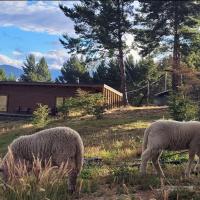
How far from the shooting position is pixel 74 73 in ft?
316

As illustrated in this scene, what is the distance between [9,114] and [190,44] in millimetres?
19429

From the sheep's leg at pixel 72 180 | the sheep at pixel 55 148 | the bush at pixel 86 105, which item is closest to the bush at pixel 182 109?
the bush at pixel 86 105

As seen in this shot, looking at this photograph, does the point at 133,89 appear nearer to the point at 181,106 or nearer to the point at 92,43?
the point at 92,43


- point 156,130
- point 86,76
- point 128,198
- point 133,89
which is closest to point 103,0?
point 133,89

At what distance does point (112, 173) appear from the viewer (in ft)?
36.4

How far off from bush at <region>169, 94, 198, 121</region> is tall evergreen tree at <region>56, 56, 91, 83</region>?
2637 centimetres

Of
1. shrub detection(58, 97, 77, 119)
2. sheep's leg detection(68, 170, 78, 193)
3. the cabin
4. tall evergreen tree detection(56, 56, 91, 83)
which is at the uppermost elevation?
tall evergreen tree detection(56, 56, 91, 83)

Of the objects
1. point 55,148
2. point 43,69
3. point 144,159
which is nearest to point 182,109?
point 144,159

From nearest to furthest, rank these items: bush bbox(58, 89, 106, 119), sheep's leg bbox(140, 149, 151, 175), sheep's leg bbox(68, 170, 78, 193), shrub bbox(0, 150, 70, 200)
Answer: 1. shrub bbox(0, 150, 70, 200)
2. sheep's leg bbox(68, 170, 78, 193)
3. sheep's leg bbox(140, 149, 151, 175)
4. bush bbox(58, 89, 106, 119)

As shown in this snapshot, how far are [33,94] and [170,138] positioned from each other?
40853 mm

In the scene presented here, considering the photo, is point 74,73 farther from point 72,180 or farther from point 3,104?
point 72,180

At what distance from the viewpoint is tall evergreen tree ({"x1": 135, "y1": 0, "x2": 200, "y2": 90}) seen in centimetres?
4894

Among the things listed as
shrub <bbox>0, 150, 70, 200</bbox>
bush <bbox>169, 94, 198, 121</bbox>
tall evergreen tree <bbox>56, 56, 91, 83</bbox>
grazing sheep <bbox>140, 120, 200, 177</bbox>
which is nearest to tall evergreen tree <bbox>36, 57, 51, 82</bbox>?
tall evergreen tree <bbox>56, 56, 91, 83</bbox>

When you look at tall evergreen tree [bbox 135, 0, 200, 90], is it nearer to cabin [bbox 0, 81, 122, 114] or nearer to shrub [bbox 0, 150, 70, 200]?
cabin [bbox 0, 81, 122, 114]
